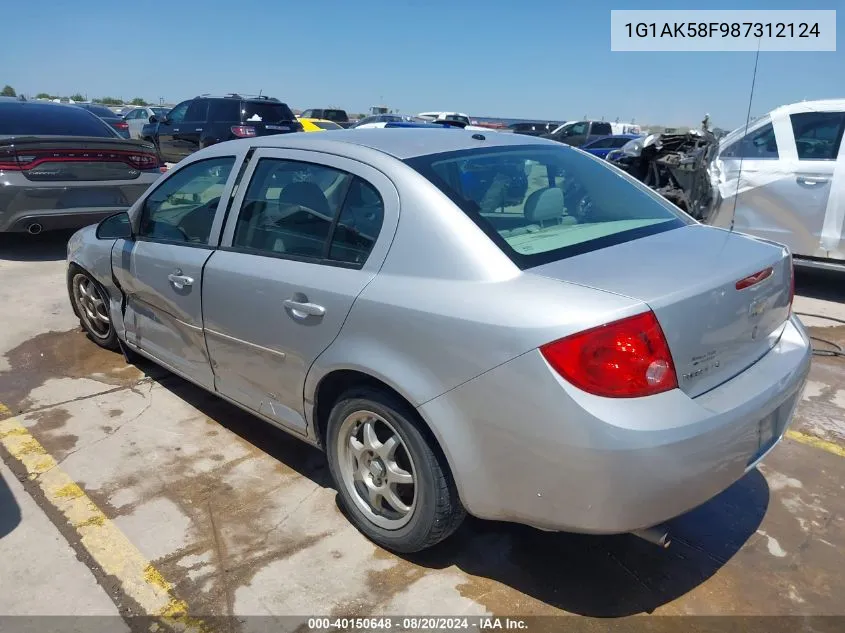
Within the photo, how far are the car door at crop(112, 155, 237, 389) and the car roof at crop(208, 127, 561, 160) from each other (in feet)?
1.15

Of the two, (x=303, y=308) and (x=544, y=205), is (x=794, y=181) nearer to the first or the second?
(x=544, y=205)

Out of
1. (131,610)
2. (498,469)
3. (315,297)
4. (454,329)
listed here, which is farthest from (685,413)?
(131,610)

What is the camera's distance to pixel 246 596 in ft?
8.46

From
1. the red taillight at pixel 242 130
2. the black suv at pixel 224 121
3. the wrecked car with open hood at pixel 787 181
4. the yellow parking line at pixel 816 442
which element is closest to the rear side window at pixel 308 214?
the yellow parking line at pixel 816 442

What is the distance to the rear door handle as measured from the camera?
6359 mm

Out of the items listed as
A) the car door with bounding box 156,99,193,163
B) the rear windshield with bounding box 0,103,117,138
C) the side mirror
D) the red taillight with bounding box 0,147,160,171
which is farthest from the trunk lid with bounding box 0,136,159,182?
the car door with bounding box 156,99,193,163

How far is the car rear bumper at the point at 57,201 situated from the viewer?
6824 millimetres

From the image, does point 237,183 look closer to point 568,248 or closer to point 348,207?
point 348,207

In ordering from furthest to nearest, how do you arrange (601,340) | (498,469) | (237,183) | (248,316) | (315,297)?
(237,183) < (248,316) < (315,297) < (498,469) < (601,340)

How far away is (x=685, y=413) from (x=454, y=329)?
30.0 inches

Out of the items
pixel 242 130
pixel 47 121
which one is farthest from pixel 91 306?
pixel 242 130

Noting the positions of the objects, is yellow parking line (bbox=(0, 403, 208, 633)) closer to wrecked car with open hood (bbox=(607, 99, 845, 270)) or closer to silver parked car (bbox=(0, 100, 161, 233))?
silver parked car (bbox=(0, 100, 161, 233))

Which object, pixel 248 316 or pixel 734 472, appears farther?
pixel 248 316

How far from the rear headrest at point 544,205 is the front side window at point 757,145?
487 centimetres
